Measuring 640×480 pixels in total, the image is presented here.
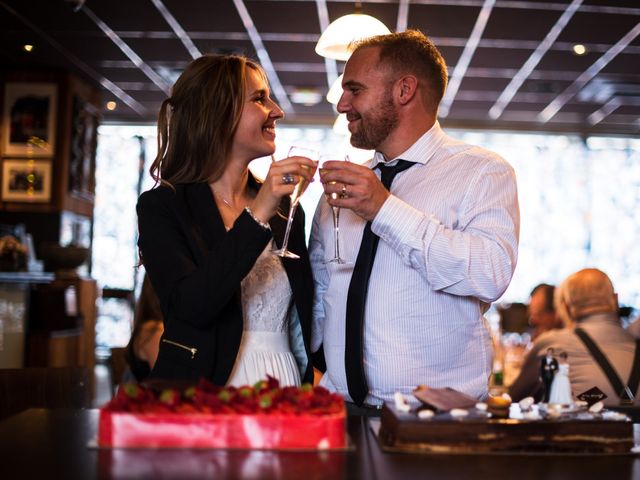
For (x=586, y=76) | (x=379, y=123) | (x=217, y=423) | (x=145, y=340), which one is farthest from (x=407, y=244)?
(x=586, y=76)

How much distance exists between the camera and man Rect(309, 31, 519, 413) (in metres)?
2.17

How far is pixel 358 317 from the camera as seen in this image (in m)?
2.32

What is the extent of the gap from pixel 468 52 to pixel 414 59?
545cm

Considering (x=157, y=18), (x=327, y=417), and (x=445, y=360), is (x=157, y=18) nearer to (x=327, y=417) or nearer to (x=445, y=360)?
(x=445, y=360)

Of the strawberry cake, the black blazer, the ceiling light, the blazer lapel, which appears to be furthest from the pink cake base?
the ceiling light

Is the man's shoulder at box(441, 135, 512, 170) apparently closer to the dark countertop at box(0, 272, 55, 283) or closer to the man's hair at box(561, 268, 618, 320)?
the man's hair at box(561, 268, 618, 320)

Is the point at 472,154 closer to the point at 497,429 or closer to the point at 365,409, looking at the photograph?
the point at 365,409

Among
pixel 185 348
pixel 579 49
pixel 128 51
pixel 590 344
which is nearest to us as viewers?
pixel 185 348

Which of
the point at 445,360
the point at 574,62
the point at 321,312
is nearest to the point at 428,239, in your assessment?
the point at 445,360

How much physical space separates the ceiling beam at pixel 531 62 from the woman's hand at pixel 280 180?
5034 mm

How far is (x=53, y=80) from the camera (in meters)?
8.51

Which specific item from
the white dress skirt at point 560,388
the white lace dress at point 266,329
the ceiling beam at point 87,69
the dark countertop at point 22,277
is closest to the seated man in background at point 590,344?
the white lace dress at point 266,329

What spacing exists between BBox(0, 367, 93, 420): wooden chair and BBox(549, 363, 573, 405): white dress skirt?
1491 millimetres

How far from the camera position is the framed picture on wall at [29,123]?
852 cm
